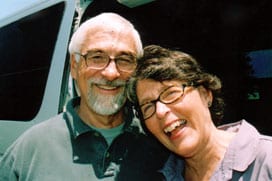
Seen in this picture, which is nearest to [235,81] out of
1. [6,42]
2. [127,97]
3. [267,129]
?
[267,129]

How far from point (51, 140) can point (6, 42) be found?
1699 mm

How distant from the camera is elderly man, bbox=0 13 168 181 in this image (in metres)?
2.17

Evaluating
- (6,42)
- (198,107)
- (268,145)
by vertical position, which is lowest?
(268,145)

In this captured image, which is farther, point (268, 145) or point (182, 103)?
point (182, 103)

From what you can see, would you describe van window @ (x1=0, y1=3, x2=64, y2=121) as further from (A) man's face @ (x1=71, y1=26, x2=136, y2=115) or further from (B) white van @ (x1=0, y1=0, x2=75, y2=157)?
(A) man's face @ (x1=71, y1=26, x2=136, y2=115)

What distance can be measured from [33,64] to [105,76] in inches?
42.8

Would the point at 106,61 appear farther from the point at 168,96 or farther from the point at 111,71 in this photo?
the point at 168,96

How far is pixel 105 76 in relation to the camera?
2307 mm

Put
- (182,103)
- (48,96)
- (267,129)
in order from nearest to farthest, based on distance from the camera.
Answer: (182,103)
(48,96)
(267,129)

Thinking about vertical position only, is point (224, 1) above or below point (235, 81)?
above

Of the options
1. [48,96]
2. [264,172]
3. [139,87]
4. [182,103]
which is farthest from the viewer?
[48,96]

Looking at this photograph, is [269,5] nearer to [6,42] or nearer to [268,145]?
[268,145]

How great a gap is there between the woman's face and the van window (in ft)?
3.39

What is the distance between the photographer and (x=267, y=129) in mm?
3285
